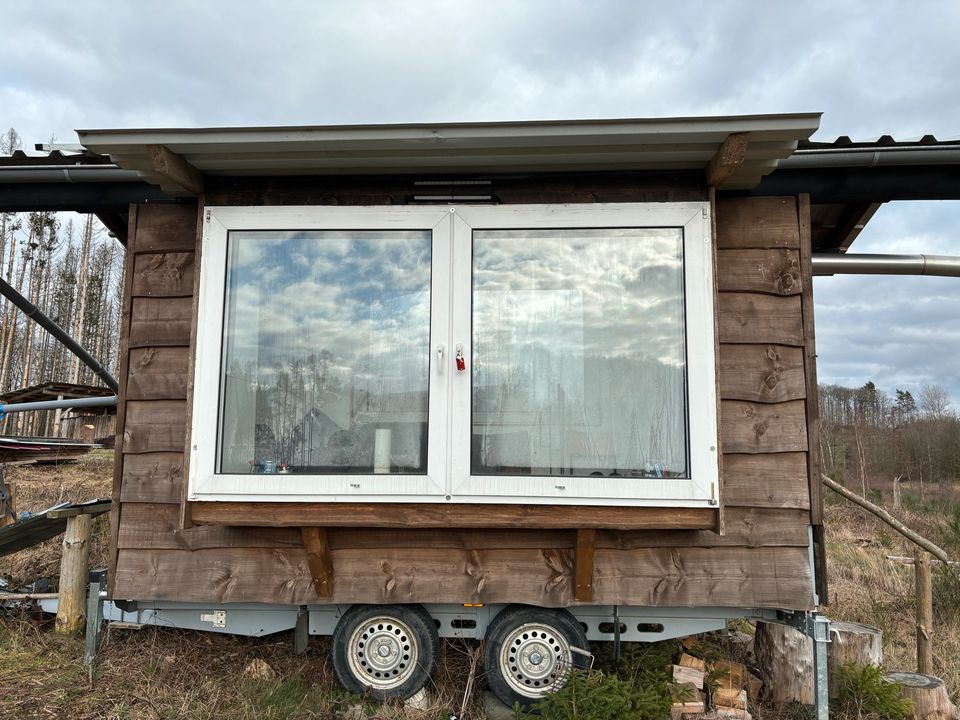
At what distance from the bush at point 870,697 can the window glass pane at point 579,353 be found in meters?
1.67

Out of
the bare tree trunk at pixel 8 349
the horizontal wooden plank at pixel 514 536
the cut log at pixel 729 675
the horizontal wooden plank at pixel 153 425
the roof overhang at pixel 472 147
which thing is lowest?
the cut log at pixel 729 675

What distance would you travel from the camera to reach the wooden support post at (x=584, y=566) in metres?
3.04

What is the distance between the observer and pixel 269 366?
3.12m

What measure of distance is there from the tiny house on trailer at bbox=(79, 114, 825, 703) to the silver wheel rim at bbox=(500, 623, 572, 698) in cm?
1

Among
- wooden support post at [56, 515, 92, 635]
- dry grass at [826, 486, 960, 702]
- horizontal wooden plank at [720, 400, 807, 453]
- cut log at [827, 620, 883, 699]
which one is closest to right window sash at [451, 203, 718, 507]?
→ horizontal wooden plank at [720, 400, 807, 453]

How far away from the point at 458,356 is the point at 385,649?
154 centimetres

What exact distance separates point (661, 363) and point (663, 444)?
0.37 metres

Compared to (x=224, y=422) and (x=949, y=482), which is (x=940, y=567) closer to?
(x=224, y=422)

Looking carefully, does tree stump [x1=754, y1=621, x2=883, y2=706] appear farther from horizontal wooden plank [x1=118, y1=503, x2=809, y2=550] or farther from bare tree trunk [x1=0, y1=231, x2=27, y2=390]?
bare tree trunk [x1=0, y1=231, x2=27, y2=390]

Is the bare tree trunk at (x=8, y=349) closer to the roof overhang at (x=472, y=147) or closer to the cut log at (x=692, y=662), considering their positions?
the roof overhang at (x=472, y=147)

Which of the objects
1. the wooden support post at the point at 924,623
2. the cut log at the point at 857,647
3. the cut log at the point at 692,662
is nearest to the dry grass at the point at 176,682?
the cut log at the point at 692,662

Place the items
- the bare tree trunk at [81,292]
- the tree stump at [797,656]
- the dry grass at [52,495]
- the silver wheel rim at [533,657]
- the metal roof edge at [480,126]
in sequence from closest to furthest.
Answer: the metal roof edge at [480,126] → the silver wheel rim at [533,657] → the tree stump at [797,656] → the dry grass at [52,495] → the bare tree trunk at [81,292]

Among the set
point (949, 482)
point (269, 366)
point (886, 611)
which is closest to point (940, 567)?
point (886, 611)

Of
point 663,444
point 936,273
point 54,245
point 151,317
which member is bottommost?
point 663,444
